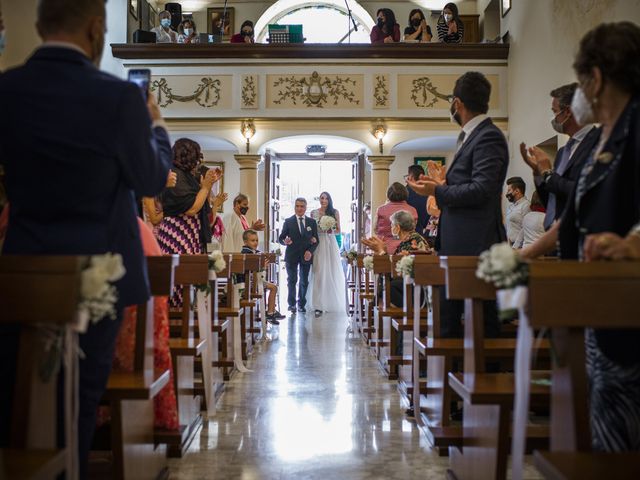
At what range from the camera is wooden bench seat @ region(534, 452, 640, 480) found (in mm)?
1357

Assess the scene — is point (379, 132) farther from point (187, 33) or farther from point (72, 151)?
point (72, 151)

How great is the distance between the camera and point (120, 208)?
5.97 ft

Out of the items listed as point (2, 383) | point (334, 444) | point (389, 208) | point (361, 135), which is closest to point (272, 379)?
point (334, 444)

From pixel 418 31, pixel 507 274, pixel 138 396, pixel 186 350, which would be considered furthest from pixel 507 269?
pixel 418 31

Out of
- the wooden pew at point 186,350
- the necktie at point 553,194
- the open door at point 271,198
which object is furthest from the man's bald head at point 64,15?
the open door at point 271,198

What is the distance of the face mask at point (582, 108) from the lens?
1.83m

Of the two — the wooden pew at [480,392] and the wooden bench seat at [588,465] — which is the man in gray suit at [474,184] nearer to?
the wooden pew at [480,392]

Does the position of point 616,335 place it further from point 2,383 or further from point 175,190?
point 175,190

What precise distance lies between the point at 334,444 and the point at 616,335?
1889 mm

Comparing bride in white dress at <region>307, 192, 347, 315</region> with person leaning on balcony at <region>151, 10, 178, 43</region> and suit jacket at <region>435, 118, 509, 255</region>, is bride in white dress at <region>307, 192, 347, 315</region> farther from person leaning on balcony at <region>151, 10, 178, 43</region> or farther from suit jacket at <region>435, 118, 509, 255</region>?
suit jacket at <region>435, 118, 509, 255</region>

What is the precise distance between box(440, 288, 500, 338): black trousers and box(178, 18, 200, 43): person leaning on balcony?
27.3 ft

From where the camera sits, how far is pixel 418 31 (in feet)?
34.0

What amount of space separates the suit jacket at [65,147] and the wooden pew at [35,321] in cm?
21

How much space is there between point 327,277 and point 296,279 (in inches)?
18.8
